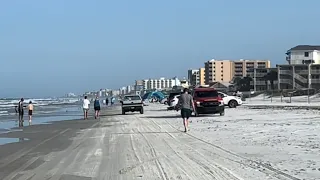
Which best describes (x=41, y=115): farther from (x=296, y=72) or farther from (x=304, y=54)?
(x=304, y=54)

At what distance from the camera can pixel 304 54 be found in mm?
125312

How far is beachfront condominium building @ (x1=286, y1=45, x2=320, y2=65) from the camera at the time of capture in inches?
4897

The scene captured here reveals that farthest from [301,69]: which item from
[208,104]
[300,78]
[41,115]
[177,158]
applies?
[177,158]

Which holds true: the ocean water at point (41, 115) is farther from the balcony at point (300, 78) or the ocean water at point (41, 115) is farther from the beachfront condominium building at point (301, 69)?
the beachfront condominium building at point (301, 69)

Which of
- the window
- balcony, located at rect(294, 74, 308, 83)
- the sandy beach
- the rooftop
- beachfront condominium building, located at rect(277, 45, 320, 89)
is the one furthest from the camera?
the rooftop

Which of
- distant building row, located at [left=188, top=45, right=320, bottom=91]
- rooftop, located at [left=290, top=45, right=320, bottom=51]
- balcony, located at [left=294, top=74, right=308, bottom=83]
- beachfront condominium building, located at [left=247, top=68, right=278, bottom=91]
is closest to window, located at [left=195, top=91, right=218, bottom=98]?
distant building row, located at [left=188, top=45, right=320, bottom=91]

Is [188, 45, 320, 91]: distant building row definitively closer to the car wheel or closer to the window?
the car wheel

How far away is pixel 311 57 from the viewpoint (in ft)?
408

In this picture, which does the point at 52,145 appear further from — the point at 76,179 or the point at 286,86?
the point at 286,86

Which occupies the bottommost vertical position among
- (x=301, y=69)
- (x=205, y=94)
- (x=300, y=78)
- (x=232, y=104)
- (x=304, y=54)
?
(x=232, y=104)

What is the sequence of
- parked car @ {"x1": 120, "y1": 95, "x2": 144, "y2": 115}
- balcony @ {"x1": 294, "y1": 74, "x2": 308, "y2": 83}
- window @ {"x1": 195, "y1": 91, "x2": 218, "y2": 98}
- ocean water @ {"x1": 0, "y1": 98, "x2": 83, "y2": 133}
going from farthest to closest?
1. balcony @ {"x1": 294, "y1": 74, "x2": 308, "y2": 83}
2. parked car @ {"x1": 120, "y1": 95, "x2": 144, "y2": 115}
3. ocean water @ {"x1": 0, "y1": 98, "x2": 83, "y2": 133}
4. window @ {"x1": 195, "y1": 91, "x2": 218, "y2": 98}

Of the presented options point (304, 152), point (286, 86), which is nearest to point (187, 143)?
point (304, 152)

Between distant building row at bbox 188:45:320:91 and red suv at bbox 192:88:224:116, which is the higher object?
distant building row at bbox 188:45:320:91

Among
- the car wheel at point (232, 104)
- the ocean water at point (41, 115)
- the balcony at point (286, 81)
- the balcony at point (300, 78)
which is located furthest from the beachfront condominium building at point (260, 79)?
the car wheel at point (232, 104)
